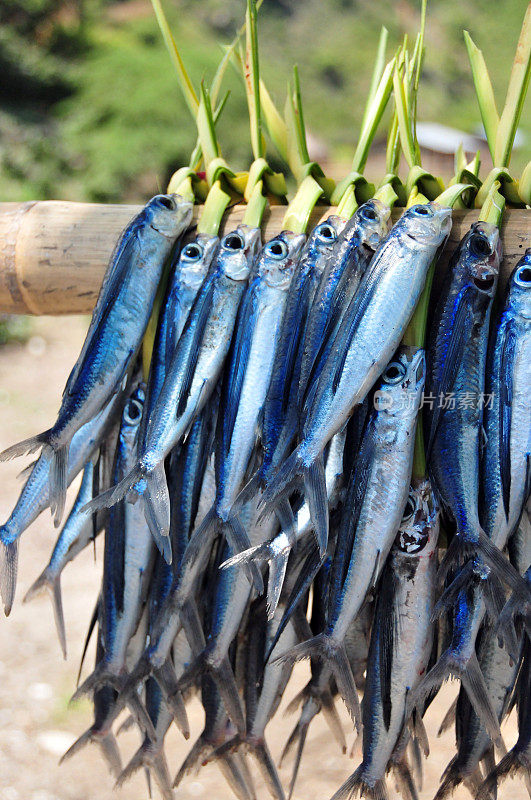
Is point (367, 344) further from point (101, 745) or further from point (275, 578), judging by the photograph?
point (101, 745)

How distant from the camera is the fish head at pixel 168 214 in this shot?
127 centimetres

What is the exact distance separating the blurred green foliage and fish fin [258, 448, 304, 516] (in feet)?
16.6

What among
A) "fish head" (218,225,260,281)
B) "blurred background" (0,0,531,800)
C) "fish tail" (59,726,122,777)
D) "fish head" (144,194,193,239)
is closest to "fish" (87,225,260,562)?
"fish head" (218,225,260,281)

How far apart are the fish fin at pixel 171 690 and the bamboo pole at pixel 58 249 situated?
0.71 m

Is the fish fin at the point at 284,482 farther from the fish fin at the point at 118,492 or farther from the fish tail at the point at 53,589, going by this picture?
the fish tail at the point at 53,589

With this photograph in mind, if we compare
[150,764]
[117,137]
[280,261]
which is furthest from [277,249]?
[117,137]

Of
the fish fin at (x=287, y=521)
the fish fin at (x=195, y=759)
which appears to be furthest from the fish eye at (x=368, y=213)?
the fish fin at (x=195, y=759)

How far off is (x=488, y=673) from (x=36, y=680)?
6.47 feet

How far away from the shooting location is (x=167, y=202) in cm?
129

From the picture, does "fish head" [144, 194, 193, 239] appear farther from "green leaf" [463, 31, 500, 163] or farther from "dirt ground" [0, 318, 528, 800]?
"dirt ground" [0, 318, 528, 800]

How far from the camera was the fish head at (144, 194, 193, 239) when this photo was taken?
1274mm

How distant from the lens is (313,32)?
9523 millimetres

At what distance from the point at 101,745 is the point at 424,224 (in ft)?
3.73

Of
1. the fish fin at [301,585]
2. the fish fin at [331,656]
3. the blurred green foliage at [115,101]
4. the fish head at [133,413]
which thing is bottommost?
the fish fin at [331,656]
